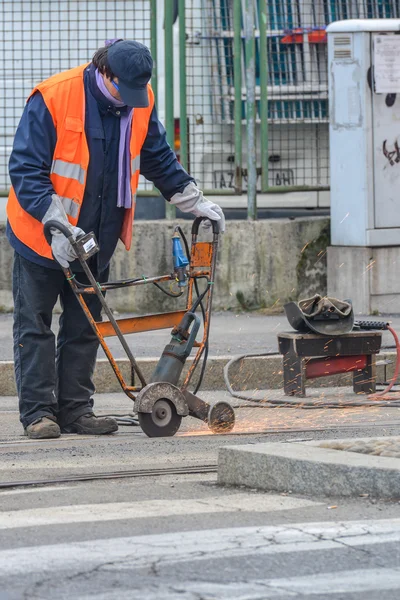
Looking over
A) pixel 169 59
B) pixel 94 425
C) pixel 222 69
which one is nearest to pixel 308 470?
pixel 94 425

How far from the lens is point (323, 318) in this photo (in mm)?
8695

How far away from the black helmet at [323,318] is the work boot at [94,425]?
1.74 meters

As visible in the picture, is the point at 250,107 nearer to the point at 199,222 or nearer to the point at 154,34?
the point at 154,34

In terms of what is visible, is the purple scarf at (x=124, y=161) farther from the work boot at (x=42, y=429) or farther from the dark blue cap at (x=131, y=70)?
the work boot at (x=42, y=429)

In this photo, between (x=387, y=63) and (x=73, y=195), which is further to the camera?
(x=387, y=63)

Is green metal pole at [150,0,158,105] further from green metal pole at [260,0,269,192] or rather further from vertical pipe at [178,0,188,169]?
green metal pole at [260,0,269,192]

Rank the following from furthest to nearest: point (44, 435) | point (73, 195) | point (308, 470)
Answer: point (44, 435)
point (73, 195)
point (308, 470)

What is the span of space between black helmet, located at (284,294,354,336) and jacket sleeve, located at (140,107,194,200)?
156cm

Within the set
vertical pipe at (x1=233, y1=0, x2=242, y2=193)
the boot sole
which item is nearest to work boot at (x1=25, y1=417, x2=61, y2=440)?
the boot sole

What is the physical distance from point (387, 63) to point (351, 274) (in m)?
1.78

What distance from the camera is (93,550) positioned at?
4426 millimetres

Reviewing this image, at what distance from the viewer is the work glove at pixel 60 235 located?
6.68 meters

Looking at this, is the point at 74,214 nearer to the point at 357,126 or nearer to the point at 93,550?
the point at 93,550

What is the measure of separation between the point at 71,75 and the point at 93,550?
10.4 feet
